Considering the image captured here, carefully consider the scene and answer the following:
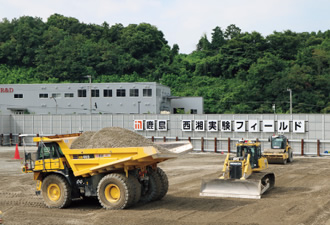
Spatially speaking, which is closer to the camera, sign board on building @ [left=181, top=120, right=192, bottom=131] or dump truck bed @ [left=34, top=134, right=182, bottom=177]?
dump truck bed @ [left=34, top=134, right=182, bottom=177]

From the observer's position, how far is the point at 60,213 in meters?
15.0

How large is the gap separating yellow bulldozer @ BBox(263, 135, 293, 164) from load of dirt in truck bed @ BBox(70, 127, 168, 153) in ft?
56.7

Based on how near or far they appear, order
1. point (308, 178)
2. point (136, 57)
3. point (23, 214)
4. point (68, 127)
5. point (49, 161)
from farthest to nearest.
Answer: point (136, 57)
point (68, 127)
point (308, 178)
point (49, 161)
point (23, 214)

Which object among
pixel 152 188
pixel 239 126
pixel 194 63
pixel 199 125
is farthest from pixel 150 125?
pixel 194 63

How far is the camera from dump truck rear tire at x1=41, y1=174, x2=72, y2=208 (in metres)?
15.7

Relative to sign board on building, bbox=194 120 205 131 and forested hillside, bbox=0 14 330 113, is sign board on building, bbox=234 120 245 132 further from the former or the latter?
forested hillside, bbox=0 14 330 113

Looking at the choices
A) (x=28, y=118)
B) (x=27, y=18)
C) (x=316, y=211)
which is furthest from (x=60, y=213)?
(x=27, y=18)

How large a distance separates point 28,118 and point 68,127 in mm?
5314

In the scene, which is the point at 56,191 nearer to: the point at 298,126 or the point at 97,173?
the point at 97,173

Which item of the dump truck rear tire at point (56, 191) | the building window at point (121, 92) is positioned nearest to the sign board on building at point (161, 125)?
the dump truck rear tire at point (56, 191)

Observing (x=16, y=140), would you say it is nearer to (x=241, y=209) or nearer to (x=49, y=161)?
(x=49, y=161)

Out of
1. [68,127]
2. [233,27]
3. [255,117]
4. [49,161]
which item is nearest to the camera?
[49,161]

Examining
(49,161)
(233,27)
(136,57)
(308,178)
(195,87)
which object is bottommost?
(308,178)

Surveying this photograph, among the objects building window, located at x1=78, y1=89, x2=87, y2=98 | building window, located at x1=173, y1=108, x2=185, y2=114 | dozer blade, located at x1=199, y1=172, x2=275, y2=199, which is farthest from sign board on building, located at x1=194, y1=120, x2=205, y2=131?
building window, located at x1=78, y1=89, x2=87, y2=98
